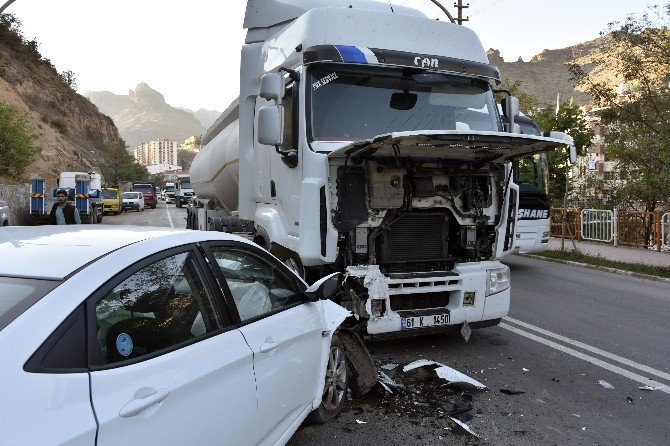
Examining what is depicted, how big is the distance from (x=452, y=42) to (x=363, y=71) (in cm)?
126

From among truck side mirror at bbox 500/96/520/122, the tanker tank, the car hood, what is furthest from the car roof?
the tanker tank

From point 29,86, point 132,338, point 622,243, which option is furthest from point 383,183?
point 29,86

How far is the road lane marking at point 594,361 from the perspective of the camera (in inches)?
202

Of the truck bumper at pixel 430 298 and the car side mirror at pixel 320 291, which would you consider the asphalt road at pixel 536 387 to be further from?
the car side mirror at pixel 320 291

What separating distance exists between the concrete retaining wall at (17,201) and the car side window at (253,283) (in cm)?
2270

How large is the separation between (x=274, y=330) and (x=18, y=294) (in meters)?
1.39

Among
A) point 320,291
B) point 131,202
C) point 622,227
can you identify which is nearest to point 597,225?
point 622,227

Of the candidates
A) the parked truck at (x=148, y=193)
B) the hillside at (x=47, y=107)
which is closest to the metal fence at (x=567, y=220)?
the hillside at (x=47, y=107)

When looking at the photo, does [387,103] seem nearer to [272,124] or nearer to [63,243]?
[272,124]

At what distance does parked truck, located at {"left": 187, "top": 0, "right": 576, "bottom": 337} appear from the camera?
5.41m

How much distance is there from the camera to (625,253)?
1630 centimetres

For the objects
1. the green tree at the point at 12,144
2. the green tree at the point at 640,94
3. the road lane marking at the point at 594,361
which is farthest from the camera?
the green tree at the point at 12,144

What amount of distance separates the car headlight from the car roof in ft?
11.5

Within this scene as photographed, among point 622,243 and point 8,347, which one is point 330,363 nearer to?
point 8,347
